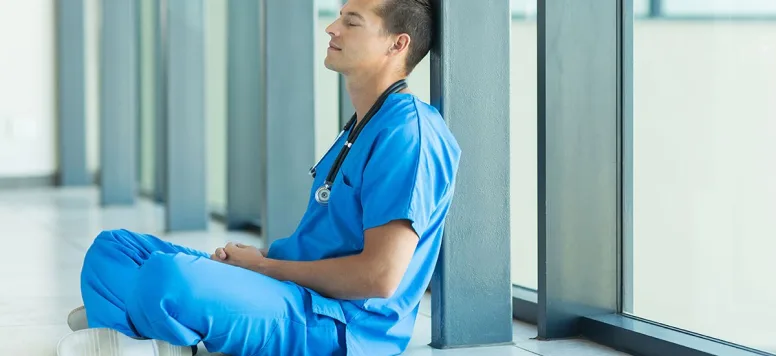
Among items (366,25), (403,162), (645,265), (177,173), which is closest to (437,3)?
(366,25)

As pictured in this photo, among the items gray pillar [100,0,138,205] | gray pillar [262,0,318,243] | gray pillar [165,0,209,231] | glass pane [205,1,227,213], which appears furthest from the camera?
gray pillar [100,0,138,205]

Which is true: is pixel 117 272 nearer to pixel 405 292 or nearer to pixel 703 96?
pixel 405 292

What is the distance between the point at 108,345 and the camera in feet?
7.86

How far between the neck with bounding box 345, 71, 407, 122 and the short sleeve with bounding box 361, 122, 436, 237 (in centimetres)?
23

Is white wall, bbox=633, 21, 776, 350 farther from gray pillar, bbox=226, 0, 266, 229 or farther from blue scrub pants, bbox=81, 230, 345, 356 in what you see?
gray pillar, bbox=226, 0, 266, 229

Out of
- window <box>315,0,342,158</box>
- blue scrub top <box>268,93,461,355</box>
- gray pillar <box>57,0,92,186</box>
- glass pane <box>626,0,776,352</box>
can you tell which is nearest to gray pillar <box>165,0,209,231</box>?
window <box>315,0,342,158</box>

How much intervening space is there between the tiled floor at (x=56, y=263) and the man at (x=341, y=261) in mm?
309

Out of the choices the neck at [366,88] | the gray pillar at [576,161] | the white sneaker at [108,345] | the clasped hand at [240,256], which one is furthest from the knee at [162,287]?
the gray pillar at [576,161]

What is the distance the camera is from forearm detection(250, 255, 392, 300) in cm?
231

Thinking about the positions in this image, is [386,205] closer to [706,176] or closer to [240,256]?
[240,256]

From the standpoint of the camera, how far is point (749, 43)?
2465 millimetres

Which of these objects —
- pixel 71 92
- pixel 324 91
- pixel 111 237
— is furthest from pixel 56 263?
pixel 71 92

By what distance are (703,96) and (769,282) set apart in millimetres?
502

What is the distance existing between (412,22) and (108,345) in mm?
1104
